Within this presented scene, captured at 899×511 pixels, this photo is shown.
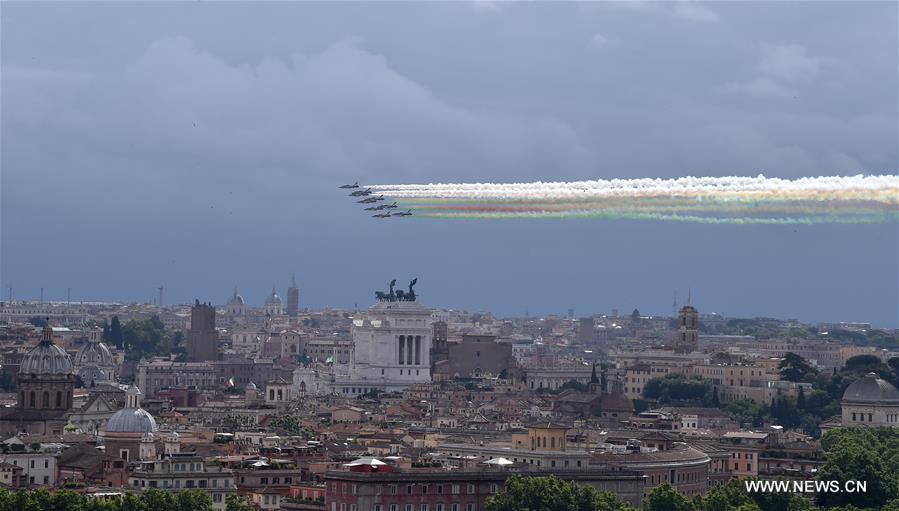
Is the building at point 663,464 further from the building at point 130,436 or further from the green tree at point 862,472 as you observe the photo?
the building at point 130,436

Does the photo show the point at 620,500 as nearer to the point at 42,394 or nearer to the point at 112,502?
the point at 112,502

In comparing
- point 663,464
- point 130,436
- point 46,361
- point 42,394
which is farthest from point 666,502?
point 46,361

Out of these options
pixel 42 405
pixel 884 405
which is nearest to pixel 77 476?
pixel 42 405

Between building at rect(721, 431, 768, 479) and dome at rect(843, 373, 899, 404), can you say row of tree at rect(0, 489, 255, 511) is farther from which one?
dome at rect(843, 373, 899, 404)

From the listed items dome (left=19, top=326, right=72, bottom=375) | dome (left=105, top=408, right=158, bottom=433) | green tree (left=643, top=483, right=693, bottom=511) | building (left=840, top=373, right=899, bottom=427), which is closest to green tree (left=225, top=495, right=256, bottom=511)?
green tree (left=643, top=483, right=693, bottom=511)

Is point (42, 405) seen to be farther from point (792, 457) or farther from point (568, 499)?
point (568, 499)

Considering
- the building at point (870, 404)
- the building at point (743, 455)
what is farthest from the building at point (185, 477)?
the building at point (870, 404)
